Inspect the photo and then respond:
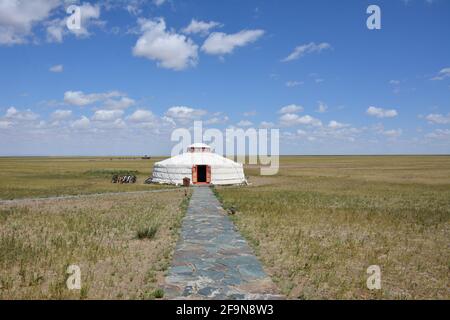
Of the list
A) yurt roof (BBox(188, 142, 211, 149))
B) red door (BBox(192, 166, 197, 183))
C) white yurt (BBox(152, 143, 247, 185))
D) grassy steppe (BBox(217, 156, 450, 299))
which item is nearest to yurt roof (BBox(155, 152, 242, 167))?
white yurt (BBox(152, 143, 247, 185))

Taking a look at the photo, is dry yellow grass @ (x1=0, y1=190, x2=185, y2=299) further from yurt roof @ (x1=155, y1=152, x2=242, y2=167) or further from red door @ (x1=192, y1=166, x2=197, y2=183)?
yurt roof @ (x1=155, y1=152, x2=242, y2=167)

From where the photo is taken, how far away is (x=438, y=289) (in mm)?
8289

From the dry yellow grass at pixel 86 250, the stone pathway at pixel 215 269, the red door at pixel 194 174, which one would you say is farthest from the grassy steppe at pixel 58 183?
the stone pathway at pixel 215 269

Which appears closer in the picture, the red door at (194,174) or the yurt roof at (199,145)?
the red door at (194,174)

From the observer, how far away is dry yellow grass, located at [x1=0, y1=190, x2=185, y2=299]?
792 cm

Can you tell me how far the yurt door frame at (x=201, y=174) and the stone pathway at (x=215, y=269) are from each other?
21.1 m

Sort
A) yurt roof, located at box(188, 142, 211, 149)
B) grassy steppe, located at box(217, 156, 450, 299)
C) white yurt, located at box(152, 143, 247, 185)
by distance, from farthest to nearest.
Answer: yurt roof, located at box(188, 142, 211, 149), white yurt, located at box(152, 143, 247, 185), grassy steppe, located at box(217, 156, 450, 299)

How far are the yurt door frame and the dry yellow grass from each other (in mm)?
15071

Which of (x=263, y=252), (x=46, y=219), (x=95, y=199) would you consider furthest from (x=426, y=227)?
(x=95, y=199)

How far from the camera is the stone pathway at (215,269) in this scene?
286 inches

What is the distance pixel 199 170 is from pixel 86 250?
2468cm

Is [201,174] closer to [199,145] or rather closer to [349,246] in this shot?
[199,145]

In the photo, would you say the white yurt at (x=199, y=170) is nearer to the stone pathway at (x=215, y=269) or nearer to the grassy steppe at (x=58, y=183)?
the grassy steppe at (x=58, y=183)
